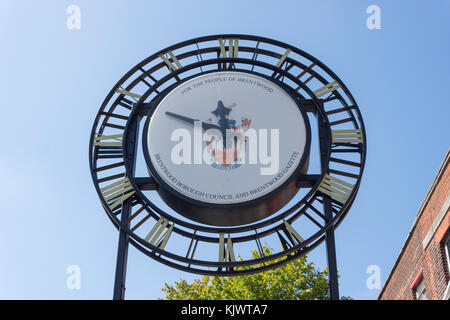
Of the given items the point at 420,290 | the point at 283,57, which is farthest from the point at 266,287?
the point at 283,57

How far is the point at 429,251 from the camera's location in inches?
741

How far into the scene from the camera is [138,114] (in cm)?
1155

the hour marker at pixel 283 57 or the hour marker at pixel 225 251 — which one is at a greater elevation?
the hour marker at pixel 283 57

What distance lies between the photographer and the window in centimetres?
1992

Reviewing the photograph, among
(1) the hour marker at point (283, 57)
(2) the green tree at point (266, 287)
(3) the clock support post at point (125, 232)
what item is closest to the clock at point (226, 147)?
(3) the clock support post at point (125, 232)

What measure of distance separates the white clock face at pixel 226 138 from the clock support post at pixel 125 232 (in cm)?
38

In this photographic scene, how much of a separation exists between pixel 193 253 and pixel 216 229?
1.77ft

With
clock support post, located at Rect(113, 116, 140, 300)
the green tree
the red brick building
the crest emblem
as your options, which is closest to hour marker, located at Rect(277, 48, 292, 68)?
the crest emblem

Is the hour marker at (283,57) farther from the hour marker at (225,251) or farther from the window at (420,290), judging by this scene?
the window at (420,290)

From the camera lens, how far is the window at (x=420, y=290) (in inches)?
784

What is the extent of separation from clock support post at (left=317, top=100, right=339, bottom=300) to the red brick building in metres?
7.43

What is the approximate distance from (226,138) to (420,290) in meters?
12.1
